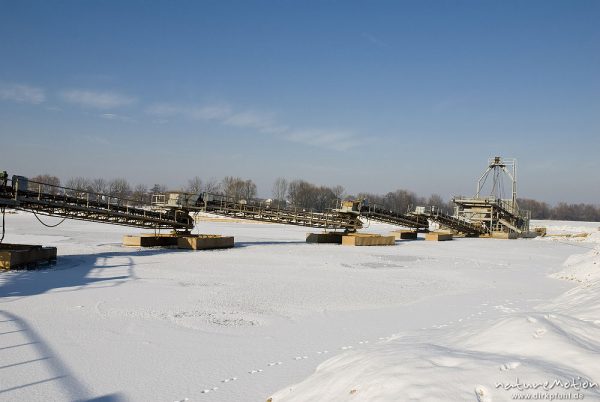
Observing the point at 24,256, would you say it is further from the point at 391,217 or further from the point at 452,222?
Answer: the point at 452,222

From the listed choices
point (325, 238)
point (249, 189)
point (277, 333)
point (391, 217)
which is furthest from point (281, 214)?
point (249, 189)

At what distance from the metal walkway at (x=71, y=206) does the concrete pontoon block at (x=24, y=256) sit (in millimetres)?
2000

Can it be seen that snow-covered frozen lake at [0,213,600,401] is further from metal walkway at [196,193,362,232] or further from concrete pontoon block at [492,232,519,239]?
concrete pontoon block at [492,232,519,239]

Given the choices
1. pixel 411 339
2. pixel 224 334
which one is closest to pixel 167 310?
pixel 224 334

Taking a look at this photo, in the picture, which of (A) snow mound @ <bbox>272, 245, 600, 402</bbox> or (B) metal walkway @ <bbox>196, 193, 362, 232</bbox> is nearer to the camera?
(A) snow mound @ <bbox>272, 245, 600, 402</bbox>

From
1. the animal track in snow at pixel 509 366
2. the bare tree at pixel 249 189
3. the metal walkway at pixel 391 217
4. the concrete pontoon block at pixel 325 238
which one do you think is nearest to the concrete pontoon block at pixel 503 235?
the metal walkway at pixel 391 217

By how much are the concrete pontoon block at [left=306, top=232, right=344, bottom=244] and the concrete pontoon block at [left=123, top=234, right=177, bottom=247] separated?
988 cm

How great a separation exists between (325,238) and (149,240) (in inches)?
486

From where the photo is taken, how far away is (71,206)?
19.5m

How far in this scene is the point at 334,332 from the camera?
844 cm

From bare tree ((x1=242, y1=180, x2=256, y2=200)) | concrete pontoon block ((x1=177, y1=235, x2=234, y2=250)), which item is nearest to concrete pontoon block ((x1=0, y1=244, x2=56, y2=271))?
concrete pontoon block ((x1=177, y1=235, x2=234, y2=250))

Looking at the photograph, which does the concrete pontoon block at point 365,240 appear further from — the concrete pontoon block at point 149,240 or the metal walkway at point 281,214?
the concrete pontoon block at point 149,240

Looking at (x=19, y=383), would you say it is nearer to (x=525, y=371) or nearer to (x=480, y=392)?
(x=480, y=392)

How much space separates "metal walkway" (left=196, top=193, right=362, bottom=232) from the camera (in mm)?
28234
